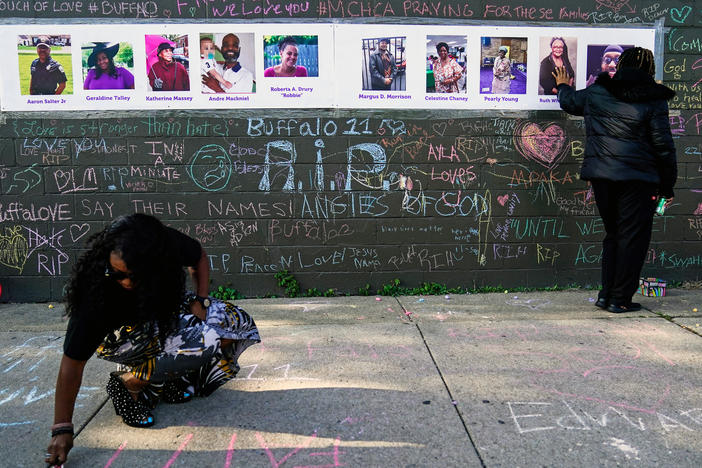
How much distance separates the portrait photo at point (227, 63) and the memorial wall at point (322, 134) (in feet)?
0.06

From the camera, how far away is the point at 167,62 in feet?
16.7

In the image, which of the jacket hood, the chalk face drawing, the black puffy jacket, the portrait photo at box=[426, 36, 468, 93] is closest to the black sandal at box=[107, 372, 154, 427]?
the chalk face drawing

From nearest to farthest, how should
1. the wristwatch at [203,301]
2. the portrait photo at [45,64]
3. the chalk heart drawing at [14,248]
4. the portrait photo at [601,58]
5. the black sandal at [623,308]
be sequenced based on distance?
1. the wristwatch at [203,301]
2. the black sandal at [623,308]
3. the portrait photo at [45,64]
4. the chalk heart drawing at [14,248]
5. the portrait photo at [601,58]

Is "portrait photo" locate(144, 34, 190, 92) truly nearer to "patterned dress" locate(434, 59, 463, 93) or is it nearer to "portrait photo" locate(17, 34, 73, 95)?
"portrait photo" locate(17, 34, 73, 95)

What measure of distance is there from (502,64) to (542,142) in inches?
30.9

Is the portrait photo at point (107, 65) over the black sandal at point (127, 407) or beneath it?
over

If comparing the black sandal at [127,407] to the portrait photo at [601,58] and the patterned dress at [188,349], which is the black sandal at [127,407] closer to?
the patterned dress at [188,349]

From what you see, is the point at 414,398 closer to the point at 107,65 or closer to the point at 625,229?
the point at 625,229

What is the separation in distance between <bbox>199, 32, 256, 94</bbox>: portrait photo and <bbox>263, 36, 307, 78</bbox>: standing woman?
173 mm

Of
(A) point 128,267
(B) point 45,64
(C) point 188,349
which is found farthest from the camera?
(B) point 45,64

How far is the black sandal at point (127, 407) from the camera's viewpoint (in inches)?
115

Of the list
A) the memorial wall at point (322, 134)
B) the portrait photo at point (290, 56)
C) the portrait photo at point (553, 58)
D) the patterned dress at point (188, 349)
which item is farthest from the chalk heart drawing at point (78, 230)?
the portrait photo at point (553, 58)

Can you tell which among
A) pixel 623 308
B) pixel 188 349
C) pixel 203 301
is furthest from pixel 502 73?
pixel 188 349

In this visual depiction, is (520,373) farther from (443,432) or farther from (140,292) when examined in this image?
(140,292)
